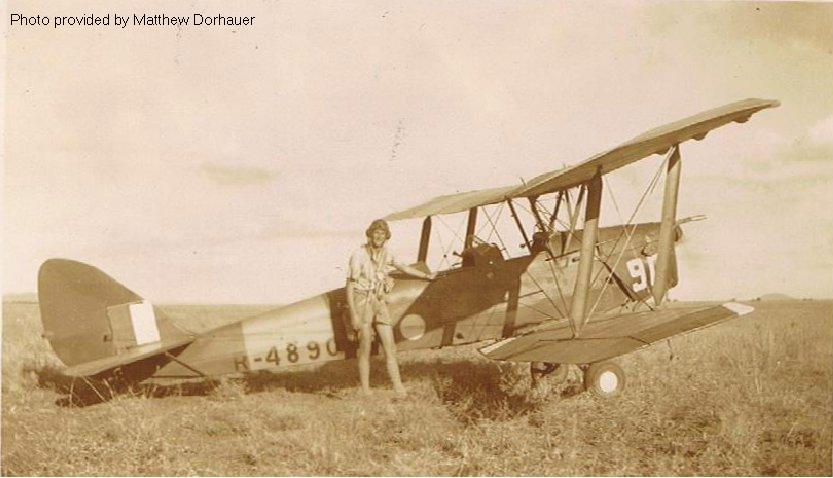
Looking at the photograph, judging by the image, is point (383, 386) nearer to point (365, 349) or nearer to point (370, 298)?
point (365, 349)

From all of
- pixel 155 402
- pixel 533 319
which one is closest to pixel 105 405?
pixel 155 402

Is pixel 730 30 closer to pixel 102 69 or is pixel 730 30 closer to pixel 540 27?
pixel 540 27

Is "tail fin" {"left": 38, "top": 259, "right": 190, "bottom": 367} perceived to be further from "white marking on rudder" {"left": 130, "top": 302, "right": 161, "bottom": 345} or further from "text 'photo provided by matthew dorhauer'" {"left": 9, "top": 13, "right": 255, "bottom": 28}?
"text 'photo provided by matthew dorhauer'" {"left": 9, "top": 13, "right": 255, "bottom": 28}

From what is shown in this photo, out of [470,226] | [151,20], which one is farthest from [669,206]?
[151,20]

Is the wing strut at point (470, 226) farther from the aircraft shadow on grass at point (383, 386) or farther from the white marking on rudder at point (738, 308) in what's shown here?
the white marking on rudder at point (738, 308)

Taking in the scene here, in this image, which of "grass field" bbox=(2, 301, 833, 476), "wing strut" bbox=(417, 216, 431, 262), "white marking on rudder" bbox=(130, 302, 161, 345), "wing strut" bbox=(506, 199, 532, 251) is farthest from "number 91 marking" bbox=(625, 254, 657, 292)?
"white marking on rudder" bbox=(130, 302, 161, 345)
